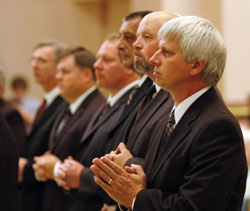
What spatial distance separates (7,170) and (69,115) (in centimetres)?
141

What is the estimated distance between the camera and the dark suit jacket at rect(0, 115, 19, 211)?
397 cm

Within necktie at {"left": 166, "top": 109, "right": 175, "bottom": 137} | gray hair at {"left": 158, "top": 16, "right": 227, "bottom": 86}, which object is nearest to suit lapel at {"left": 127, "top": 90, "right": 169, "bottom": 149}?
necktie at {"left": 166, "top": 109, "right": 175, "bottom": 137}

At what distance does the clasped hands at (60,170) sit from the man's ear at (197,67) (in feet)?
6.24

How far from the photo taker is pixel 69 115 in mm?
5309

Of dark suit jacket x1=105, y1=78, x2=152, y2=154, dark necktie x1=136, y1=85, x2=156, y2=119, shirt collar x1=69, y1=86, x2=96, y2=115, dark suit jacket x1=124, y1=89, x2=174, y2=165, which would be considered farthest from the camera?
shirt collar x1=69, y1=86, x2=96, y2=115

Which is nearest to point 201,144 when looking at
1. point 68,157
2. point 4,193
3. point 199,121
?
point 199,121

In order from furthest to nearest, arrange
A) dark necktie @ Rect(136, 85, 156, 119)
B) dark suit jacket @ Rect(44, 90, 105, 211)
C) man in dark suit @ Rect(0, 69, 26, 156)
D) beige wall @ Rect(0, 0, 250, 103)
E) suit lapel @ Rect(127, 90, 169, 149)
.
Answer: beige wall @ Rect(0, 0, 250, 103), man in dark suit @ Rect(0, 69, 26, 156), dark suit jacket @ Rect(44, 90, 105, 211), dark necktie @ Rect(136, 85, 156, 119), suit lapel @ Rect(127, 90, 169, 149)

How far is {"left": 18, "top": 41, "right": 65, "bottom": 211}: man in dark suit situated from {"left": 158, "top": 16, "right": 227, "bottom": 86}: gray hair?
2.97m

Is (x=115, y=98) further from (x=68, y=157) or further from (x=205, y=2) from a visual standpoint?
(x=205, y=2)

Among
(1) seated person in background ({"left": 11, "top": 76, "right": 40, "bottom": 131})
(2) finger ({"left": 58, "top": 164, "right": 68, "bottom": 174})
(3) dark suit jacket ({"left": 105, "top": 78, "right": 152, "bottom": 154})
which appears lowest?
(1) seated person in background ({"left": 11, "top": 76, "right": 40, "bottom": 131})

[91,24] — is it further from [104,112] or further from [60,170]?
[60,170]

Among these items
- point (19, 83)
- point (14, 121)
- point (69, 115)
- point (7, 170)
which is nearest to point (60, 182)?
point (7, 170)

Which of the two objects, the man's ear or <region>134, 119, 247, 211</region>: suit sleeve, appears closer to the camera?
<region>134, 119, 247, 211</region>: suit sleeve

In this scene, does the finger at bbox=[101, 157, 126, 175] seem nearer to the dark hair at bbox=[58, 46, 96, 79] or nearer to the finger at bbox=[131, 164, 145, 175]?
the finger at bbox=[131, 164, 145, 175]
